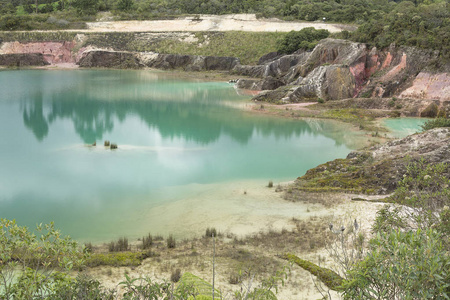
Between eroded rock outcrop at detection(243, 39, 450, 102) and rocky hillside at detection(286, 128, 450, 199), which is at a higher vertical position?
eroded rock outcrop at detection(243, 39, 450, 102)

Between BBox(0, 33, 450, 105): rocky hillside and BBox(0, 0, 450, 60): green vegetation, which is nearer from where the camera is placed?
BBox(0, 33, 450, 105): rocky hillside

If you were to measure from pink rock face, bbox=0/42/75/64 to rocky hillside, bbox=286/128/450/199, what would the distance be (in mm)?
57573

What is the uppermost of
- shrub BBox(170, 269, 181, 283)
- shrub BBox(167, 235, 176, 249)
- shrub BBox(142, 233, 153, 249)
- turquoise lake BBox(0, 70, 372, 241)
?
shrub BBox(170, 269, 181, 283)

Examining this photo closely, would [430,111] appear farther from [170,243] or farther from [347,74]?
[170,243]

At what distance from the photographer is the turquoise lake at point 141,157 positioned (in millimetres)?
15773

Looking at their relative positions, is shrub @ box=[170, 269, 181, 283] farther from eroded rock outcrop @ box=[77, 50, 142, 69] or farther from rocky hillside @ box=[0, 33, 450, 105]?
eroded rock outcrop @ box=[77, 50, 142, 69]

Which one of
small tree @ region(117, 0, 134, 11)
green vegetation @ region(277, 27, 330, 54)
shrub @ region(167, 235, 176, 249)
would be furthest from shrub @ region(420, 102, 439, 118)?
small tree @ region(117, 0, 134, 11)

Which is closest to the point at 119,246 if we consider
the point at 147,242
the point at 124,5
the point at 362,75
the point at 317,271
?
the point at 147,242

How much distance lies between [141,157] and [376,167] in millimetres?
11036

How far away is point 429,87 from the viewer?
36.6 m

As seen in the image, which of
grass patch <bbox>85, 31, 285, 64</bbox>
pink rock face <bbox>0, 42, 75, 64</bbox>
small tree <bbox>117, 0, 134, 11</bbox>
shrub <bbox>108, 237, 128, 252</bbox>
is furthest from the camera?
small tree <bbox>117, 0, 134, 11</bbox>

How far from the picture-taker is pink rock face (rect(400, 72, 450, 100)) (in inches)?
1406

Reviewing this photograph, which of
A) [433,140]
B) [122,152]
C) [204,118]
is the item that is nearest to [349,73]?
[204,118]

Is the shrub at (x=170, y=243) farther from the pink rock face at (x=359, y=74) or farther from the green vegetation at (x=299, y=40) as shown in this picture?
the green vegetation at (x=299, y=40)
